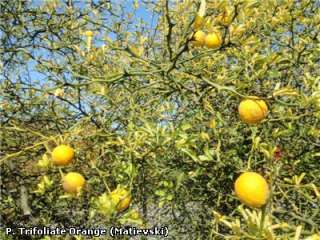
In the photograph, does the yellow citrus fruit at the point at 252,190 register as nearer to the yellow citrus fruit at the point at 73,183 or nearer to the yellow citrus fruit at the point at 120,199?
the yellow citrus fruit at the point at 120,199

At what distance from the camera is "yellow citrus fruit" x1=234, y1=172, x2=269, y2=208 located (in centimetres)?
112

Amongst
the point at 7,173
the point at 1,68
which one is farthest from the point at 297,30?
the point at 7,173

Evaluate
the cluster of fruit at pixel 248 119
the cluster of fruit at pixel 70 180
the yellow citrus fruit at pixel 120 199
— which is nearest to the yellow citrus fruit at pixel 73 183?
the cluster of fruit at pixel 70 180

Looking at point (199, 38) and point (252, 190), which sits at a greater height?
point (199, 38)

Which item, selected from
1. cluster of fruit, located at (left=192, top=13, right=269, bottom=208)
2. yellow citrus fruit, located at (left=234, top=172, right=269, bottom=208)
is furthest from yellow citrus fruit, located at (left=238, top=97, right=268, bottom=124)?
yellow citrus fruit, located at (left=234, top=172, right=269, bottom=208)

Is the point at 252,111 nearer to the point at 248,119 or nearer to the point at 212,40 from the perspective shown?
the point at 248,119

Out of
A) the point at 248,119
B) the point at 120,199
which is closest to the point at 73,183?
the point at 120,199

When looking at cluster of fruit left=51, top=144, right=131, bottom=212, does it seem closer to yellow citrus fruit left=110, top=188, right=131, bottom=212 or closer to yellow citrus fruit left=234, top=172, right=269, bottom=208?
yellow citrus fruit left=110, top=188, right=131, bottom=212

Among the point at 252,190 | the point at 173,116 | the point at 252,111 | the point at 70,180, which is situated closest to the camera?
the point at 252,190

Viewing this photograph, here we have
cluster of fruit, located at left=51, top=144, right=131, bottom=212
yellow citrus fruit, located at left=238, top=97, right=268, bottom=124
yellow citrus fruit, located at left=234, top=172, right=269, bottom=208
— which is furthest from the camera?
cluster of fruit, located at left=51, top=144, right=131, bottom=212

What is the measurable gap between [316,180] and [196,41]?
88 centimetres

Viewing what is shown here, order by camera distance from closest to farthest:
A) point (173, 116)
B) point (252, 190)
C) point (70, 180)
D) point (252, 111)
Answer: point (252, 190), point (252, 111), point (70, 180), point (173, 116)

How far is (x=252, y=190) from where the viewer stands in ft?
3.73

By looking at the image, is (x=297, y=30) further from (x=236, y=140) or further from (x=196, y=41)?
(x=196, y=41)
